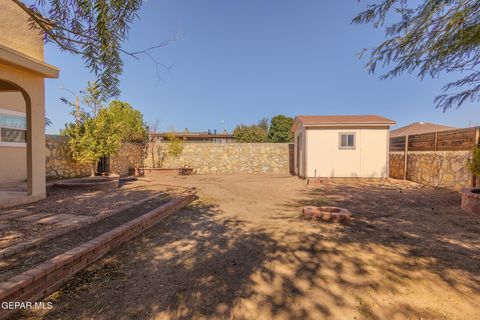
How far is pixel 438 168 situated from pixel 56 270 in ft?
41.1

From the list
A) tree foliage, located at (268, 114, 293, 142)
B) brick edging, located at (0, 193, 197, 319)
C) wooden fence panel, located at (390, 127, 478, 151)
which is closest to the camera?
brick edging, located at (0, 193, 197, 319)

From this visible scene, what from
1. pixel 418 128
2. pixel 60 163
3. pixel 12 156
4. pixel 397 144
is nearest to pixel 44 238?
pixel 12 156

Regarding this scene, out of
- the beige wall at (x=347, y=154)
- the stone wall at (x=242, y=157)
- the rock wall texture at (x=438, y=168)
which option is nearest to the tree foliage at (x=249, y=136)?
the stone wall at (x=242, y=157)

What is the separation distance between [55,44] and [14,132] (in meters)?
8.82

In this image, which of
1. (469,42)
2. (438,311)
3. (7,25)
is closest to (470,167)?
(469,42)

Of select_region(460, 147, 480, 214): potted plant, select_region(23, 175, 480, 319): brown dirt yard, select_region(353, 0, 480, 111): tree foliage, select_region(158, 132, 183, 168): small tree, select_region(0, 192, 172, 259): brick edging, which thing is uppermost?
select_region(353, 0, 480, 111): tree foliage

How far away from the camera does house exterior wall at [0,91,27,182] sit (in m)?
8.09

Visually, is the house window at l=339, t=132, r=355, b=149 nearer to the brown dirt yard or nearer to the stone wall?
the stone wall

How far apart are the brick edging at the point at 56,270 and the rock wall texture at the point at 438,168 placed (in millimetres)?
10748

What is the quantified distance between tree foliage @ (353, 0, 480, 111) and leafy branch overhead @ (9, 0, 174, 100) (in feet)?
12.4

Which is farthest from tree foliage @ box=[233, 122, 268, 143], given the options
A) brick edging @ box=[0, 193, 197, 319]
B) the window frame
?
brick edging @ box=[0, 193, 197, 319]

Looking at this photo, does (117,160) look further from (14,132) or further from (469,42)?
(469,42)

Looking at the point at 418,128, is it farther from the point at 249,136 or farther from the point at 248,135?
the point at 248,135

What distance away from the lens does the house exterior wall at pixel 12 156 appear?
8.09 m
